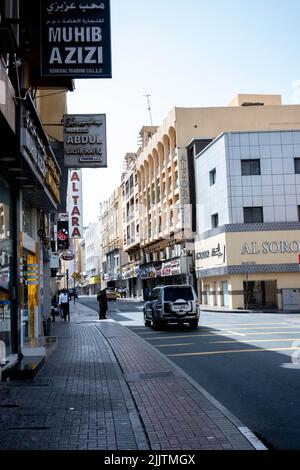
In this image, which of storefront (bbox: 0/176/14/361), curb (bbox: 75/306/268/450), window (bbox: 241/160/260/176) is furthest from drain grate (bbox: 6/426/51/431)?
window (bbox: 241/160/260/176)

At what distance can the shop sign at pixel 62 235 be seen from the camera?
108 feet

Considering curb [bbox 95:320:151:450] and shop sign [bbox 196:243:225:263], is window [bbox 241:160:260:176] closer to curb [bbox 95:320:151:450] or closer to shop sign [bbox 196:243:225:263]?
shop sign [bbox 196:243:225:263]

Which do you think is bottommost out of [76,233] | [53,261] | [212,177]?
[53,261]

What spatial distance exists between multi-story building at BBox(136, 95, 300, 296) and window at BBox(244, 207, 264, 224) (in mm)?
Answer: 10900

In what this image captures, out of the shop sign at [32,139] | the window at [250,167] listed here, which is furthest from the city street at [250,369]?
the window at [250,167]

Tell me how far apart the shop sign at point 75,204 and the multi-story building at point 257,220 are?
11.2m

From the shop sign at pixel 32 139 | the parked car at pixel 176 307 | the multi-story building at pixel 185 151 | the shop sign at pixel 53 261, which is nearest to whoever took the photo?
the shop sign at pixel 32 139

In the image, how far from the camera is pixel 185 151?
53.2m

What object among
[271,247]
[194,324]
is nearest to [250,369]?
[194,324]

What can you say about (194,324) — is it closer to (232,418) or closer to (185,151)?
(232,418)

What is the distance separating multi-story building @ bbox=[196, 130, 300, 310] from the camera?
127 ft

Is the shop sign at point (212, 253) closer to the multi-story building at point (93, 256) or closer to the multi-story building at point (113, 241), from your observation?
the multi-story building at point (113, 241)

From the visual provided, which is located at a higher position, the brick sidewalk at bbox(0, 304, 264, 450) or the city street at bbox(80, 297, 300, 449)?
the brick sidewalk at bbox(0, 304, 264, 450)

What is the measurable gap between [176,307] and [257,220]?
19907 mm
